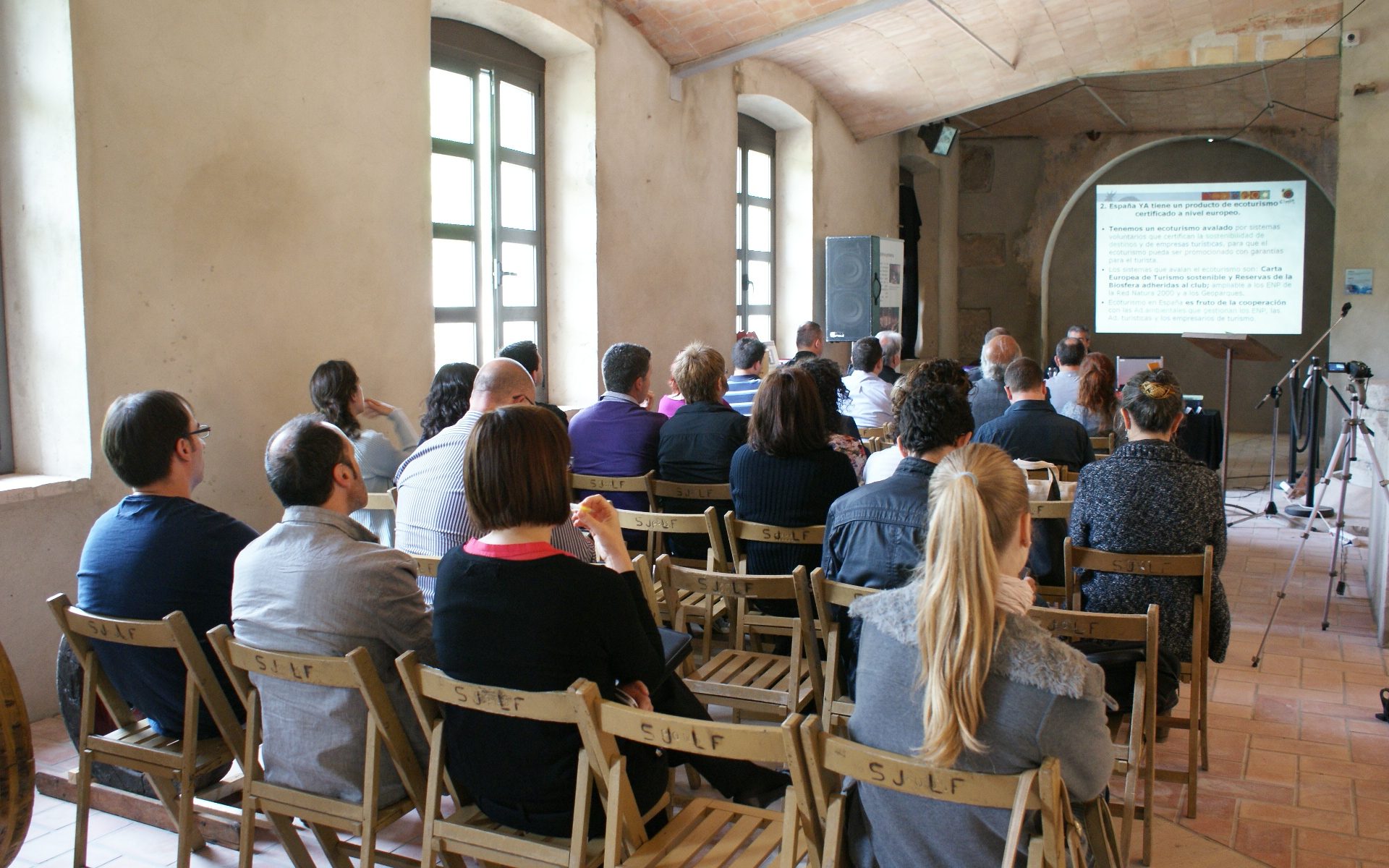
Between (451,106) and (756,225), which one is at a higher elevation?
(451,106)

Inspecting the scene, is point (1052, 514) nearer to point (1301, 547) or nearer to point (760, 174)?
point (1301, 547)

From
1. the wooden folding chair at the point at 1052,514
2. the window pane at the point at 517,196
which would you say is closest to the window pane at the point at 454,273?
the window pane at the point at 517,196

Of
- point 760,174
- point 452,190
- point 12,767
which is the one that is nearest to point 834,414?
point 452,190

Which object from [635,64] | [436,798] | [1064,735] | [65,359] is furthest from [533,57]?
[1064,735]

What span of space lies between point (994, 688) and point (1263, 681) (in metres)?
3.04

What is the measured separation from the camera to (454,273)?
6.21 metres

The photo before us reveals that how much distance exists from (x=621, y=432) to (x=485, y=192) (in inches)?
103

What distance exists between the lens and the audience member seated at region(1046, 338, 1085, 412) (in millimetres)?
6598

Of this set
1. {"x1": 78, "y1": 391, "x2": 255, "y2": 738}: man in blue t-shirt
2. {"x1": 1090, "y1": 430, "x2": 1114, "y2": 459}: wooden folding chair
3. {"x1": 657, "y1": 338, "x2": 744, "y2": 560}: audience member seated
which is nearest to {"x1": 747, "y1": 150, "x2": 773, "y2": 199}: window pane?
{"x1": 1090, "y1": 430, "x2": 1114, "y2": 459}: wooden folding chair

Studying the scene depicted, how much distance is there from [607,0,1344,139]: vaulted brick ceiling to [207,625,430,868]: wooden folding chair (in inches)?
226

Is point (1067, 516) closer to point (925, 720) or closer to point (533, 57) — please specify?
point (925, 720)

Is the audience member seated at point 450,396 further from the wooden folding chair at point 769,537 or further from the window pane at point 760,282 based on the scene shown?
the window pane at point 760,282

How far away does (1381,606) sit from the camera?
4605 mm

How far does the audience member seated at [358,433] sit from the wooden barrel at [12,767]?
2.82 m
